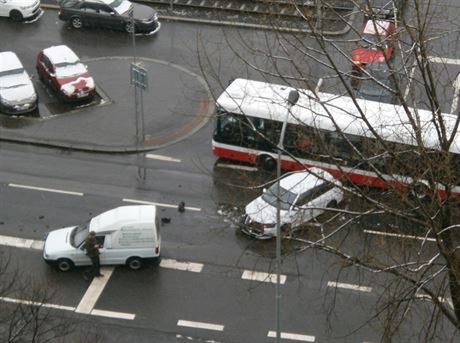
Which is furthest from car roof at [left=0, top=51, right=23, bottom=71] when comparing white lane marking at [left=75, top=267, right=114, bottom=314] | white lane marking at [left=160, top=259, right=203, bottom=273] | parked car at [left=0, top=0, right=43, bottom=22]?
white lane marking at [left=160, top=259, right=203, bottom=273]

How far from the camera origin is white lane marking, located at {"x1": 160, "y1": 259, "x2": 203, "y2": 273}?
24953 millimetres

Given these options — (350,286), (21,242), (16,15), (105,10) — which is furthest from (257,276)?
(16,15)

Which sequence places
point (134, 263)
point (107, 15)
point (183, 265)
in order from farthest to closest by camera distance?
point (107, 15)
point (183, 265)
point (134, 263)

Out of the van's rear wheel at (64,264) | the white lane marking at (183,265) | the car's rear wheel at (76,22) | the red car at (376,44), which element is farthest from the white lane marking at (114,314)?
the car's rear wheel at (76,22)

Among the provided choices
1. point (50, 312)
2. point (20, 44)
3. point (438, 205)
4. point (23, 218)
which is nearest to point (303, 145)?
point (438, 205)

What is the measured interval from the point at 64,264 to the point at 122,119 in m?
8.33

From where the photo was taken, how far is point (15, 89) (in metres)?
32.0

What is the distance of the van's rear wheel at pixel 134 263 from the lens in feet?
80.9

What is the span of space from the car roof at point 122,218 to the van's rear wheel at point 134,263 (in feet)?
3.33

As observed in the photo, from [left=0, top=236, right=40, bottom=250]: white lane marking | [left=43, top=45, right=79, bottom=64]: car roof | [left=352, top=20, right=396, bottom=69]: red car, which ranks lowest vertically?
[left=0, top=236, right=40, bottom=250]: white lane marking

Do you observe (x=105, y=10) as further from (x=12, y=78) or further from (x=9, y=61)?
(x=12, y=78)

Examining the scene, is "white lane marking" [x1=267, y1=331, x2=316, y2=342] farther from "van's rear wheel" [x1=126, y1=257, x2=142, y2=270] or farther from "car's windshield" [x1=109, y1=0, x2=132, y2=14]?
"car's windshield" [x1=109, y1=0, x2=132, y2=14]

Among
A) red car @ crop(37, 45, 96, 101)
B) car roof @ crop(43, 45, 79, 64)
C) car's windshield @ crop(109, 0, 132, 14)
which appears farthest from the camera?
car's windshield @ crop(109, 0, 132, 14)

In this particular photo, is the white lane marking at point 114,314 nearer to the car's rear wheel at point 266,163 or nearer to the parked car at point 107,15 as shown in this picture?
the car's rear wheel at point 266,163
